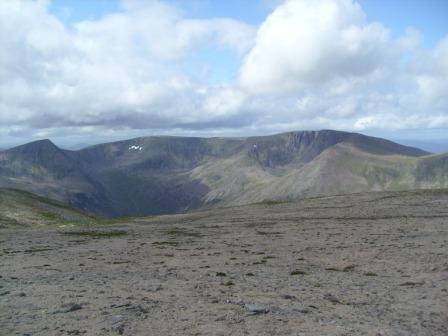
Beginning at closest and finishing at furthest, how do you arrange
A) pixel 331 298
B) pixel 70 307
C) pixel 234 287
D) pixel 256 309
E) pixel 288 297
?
pixel 256 309, pixel 70 307, pixel 331 298, pixel 288 297, pixel 234 287

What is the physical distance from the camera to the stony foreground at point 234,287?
14.6 metres

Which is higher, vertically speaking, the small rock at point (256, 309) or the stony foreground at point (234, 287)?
the small rock at point (256, 309)

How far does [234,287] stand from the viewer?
1992 centimetres

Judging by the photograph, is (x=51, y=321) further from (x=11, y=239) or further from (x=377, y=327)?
(x=11, y=239)

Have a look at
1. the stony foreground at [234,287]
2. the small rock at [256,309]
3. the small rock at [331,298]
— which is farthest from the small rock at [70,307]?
the small rock at [331,298]

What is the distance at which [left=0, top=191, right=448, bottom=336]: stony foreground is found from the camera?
47.8 ft

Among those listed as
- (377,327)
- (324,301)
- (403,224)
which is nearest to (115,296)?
(324,301)

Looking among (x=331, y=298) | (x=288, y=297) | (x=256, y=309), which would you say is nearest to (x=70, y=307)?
(x=256, y=309)

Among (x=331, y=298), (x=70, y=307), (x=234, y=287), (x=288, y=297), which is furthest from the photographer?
(x=234, y=287)

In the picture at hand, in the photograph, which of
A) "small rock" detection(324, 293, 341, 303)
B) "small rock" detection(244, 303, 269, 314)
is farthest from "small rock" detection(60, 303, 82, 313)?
"small rock" detection(324, 293, 341, 303)

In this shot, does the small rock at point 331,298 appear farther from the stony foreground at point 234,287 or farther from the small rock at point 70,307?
the small rock at point 70,307

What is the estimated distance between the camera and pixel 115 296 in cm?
1839

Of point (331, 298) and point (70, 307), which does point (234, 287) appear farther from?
point (70, 307)

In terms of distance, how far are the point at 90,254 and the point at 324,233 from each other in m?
21.3
